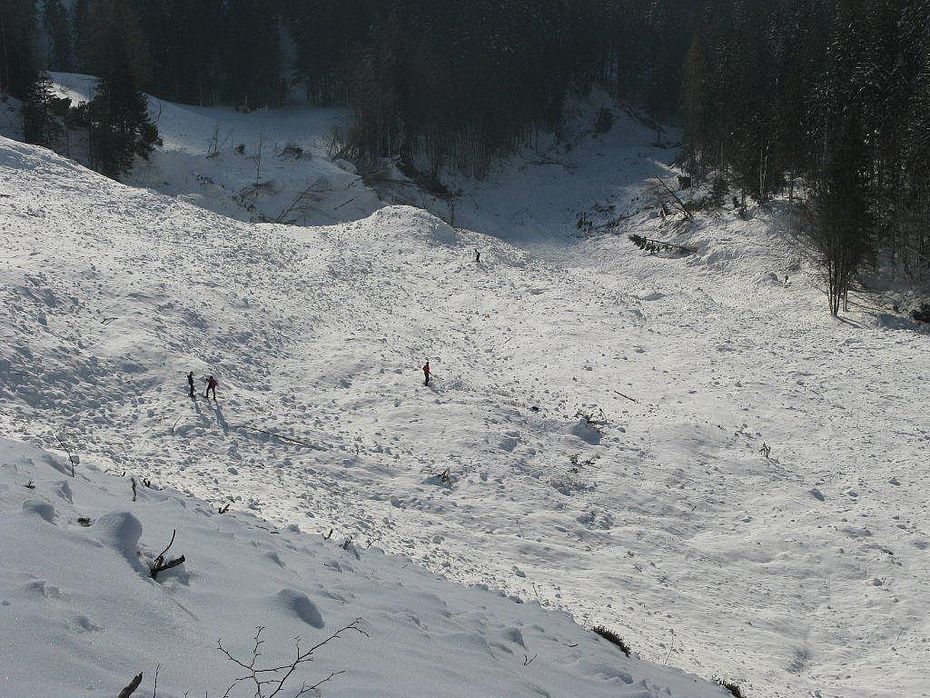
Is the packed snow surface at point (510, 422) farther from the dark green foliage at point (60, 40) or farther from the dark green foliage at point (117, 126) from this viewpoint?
the dark green foliage at point (60, 40)

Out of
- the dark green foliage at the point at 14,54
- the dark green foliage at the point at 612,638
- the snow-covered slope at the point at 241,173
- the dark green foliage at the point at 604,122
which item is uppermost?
the dark green foliage at the point at 604,122

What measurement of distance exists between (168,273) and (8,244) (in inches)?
204

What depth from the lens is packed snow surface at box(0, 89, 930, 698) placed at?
1280 cm

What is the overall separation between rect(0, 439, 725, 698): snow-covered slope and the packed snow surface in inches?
5.8

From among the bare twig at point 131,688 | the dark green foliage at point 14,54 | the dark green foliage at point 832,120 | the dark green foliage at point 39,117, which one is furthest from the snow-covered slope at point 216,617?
the dark green foliage at point 14,54

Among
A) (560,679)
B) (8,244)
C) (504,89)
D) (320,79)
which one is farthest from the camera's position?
(320,79)

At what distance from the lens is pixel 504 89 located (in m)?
72.2

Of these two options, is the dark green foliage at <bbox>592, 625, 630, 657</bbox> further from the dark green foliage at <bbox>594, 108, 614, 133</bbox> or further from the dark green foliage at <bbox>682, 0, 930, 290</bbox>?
the dark green foliage at <bbox>594, 108, 614, 133</bbox>

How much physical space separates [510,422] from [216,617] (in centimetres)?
1504

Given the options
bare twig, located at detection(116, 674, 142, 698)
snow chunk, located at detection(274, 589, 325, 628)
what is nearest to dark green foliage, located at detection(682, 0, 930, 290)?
snow chunk, located at detection(274, 589, 325, 628)

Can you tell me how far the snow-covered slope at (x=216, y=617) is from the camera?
13.0 ft

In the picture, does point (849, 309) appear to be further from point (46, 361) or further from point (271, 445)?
point (46, 361)

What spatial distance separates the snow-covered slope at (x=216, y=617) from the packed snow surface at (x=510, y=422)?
15 cm

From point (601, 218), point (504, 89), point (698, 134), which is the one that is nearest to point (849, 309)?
point (601, 218)
